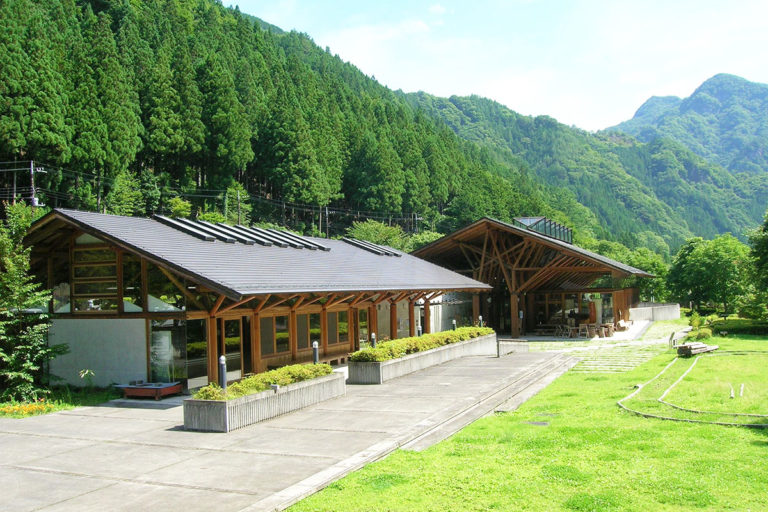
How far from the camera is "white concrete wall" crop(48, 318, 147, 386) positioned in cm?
1448

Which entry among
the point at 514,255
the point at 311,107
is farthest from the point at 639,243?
the point at 514,255

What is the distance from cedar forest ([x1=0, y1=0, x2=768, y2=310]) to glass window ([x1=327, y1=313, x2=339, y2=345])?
2144 cm

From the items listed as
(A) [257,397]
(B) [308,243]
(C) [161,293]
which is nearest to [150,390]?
(C) [161,293]

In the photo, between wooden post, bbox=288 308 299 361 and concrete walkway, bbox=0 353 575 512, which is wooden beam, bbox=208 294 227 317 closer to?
concrete walkway, bbox=0 353 575 512

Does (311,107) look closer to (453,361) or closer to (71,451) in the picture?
(453,361)

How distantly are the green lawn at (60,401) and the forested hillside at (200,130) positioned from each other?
23.7 meters

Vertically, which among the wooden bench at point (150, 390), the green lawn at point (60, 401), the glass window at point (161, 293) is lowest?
the green lawn at point (60, 401)

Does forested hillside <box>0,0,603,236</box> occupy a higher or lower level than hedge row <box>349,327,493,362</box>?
higher

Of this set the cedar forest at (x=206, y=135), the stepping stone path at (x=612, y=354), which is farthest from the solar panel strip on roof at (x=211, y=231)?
the cedar forest at (x=206, y=135)

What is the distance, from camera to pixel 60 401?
44.8 feet

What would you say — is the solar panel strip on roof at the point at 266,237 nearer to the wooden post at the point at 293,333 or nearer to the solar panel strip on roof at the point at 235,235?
the solar panel strip on roof at the point at 235,235

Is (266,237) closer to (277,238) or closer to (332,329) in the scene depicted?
(277,238)

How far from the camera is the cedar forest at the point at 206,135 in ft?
118

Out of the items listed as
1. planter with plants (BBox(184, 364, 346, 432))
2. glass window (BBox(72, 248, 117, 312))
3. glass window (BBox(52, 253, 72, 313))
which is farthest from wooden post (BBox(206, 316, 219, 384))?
glass window (BBox(52, 253, 72, 313))
